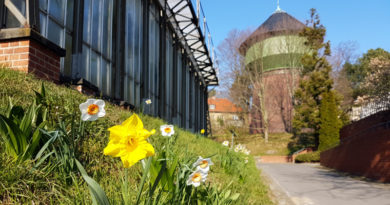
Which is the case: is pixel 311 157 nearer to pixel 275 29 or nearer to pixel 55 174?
pixel 275 29

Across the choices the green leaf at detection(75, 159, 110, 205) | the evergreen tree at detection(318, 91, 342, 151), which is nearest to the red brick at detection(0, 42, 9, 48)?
the green leaf at detection(75, 159, 110, 205)

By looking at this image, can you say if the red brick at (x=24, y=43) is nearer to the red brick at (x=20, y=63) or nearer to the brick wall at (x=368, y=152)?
the red brick at (x=20, y=63)

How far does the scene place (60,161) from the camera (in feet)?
7.00

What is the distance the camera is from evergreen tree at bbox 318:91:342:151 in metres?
21.9

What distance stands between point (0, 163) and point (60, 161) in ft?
1.19

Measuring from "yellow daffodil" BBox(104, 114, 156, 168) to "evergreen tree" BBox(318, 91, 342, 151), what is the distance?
22.8 metres

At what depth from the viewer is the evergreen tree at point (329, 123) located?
861 inches

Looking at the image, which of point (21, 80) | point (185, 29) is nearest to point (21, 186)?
point (21, 80)

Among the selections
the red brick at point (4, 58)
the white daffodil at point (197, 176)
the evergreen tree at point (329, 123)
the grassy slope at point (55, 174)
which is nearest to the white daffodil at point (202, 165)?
the white daffodil at point (197, 176)

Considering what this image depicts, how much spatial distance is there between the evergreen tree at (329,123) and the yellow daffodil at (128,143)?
→ 2282cm

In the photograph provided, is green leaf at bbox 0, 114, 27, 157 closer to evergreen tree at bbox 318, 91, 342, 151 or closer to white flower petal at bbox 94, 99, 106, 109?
white flower petal at bbox 94, 99, 106, 109

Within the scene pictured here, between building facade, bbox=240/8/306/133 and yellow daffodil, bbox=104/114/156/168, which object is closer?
yellow daffodil, bbox=104/114/156/168

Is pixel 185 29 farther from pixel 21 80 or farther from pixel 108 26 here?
pixel 21 80

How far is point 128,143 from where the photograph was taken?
1.23 metres
